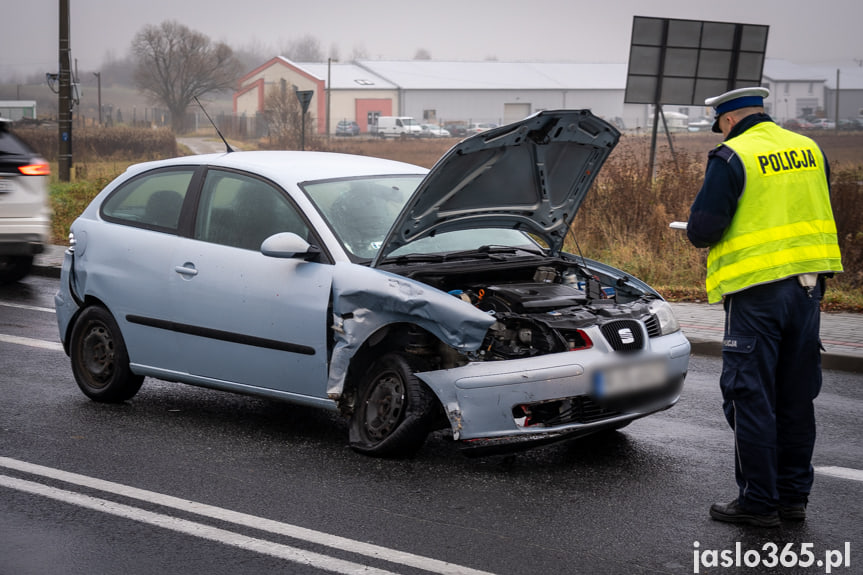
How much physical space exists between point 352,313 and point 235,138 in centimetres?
6469

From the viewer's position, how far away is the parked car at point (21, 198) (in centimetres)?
1191

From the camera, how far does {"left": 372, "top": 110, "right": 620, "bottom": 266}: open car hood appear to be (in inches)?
221

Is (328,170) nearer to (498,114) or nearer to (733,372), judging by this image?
(733,372)

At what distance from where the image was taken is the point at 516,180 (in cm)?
611

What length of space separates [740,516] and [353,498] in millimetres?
1751

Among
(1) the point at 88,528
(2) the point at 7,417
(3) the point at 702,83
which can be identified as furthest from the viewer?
(3) the point at 702,83

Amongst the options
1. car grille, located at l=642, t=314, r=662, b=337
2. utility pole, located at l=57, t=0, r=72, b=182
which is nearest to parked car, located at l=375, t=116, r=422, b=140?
utility pole, located at l=57, t=0, r=72, b=182

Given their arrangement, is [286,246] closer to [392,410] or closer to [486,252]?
[392,410]

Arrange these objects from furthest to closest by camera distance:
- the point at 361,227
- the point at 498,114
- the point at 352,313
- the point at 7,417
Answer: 1. the point at 498,114
2. the point at 7,417
3. the point at 361,227
4. the point at 352,313

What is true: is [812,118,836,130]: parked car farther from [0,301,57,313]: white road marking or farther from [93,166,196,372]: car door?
[93,166,196,372]: car door

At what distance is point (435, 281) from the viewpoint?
585 centimetres

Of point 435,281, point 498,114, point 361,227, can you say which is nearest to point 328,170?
point 361,227

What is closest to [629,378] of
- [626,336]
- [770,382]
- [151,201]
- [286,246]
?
[626,336]

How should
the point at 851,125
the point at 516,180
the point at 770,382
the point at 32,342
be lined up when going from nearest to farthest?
the point at 770,382, the point at 516,180, the point at 32,342, the point at 851,125
